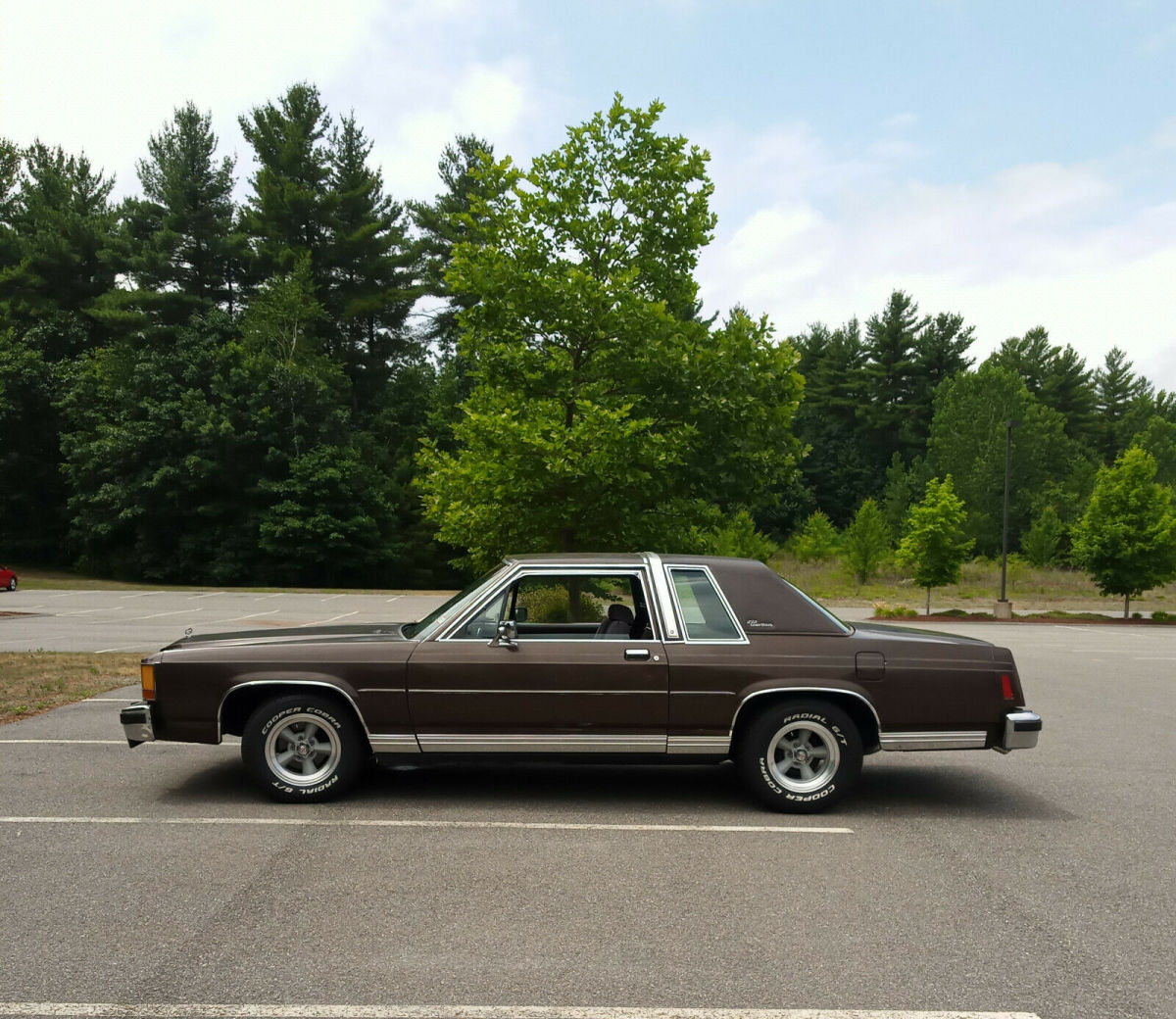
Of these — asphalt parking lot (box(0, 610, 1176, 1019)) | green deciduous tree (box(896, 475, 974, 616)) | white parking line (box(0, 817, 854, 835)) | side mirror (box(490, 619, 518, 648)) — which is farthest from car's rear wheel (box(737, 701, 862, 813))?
green deciduous tree (box(896, 475, 974, 616))

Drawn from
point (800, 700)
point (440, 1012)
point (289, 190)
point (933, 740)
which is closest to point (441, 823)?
point (800, 700)

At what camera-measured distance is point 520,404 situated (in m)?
17.9

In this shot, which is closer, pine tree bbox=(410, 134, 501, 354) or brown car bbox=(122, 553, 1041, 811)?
brown car bbox=(122, 553, 1041, 811)

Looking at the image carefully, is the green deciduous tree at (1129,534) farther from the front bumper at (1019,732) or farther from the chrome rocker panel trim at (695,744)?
the chrome rocker panel trim at (695,744)

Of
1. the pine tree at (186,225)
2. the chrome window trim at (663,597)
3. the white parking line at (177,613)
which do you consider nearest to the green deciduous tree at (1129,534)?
the white parking line at (177,613)

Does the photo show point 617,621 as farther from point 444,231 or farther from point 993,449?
point 993,449

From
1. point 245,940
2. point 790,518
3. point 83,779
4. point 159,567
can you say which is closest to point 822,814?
point 245,940

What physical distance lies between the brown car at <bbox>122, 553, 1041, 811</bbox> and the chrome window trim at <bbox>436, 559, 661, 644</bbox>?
2 cm

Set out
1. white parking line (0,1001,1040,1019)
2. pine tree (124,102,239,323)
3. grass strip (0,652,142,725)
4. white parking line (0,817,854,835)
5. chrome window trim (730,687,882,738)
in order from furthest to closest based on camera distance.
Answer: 1. pine tree (124,102,239,323)
2. grass strip (0,652,142,725)
3. chrome window trim (730,687,882,738)
4. white parking line (0,817,854,835)
5. white parking line (0,1001,1040,1019)

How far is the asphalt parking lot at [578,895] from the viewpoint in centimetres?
366

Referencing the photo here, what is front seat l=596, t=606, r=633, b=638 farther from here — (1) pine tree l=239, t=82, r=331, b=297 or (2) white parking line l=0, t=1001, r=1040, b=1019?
(1) pine tree l=239, t=82, r=331, b=297

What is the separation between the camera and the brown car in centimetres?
620

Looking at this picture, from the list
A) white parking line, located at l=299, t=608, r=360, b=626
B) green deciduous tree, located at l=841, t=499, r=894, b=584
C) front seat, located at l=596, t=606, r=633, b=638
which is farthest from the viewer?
green deciduous tree, located at l=841, t=499, r=894, b=584

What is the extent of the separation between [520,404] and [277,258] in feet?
131
